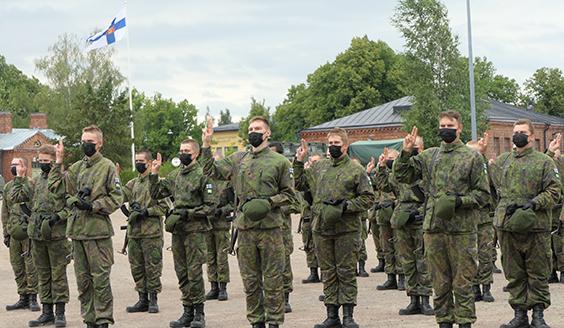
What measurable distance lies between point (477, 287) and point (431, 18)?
110 feet

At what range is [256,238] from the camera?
9969 millimetres

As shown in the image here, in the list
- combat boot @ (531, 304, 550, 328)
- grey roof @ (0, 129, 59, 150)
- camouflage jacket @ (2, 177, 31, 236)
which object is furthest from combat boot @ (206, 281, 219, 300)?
Answer: grey roof @ (0, 129, 59, 150)

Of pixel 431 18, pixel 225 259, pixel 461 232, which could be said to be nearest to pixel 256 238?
pixel 461 232

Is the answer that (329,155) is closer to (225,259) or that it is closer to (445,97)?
(225,259)

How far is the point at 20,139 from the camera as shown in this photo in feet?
264

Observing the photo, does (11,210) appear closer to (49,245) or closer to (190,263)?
(49,245)

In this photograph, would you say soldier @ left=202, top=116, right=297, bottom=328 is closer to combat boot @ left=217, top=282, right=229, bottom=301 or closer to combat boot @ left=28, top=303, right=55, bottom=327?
combat boot @ left=28, top=303, right=55, bottom=327

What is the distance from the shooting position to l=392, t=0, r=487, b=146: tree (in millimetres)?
45312

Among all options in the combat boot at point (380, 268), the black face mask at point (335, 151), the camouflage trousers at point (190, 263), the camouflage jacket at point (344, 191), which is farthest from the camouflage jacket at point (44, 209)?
the combat boot at point (380, 268)

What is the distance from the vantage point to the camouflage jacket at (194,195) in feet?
37.5

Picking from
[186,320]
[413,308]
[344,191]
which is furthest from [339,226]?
[186,320]

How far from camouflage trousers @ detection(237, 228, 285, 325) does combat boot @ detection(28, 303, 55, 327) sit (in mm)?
3352

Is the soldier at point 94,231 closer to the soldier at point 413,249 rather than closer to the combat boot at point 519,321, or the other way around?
the soldier at point 413,249

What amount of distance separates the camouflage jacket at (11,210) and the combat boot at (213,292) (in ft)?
10.2
